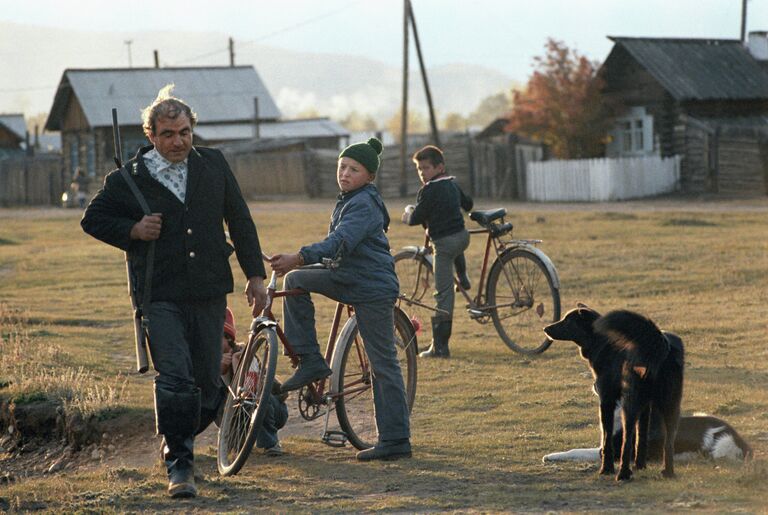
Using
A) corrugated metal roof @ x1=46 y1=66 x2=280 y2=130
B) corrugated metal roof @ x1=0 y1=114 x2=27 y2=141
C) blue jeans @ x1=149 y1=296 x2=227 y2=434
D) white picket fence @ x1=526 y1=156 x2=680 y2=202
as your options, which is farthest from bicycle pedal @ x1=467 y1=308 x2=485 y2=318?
corrugated metal roof @ x1=0 y1=114 x2=27 y2=141

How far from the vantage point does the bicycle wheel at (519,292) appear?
1180 cm

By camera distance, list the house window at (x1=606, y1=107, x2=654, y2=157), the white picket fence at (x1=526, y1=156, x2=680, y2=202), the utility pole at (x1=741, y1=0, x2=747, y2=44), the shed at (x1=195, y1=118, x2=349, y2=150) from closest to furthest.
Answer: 1. the white picket fence at (x1=526, y1=156, x2=680, y2=202)
2. the house window at (x1=606, y1=107, x2=654, y2=157)
3. the utility pole at (x1=741, y1=0, x2=747, y2=44)
4. the shed at (x1=195, y1=118, x2=349, y2=150)

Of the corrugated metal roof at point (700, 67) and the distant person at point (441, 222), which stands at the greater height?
the corrugated metal roof at point (700, 67)

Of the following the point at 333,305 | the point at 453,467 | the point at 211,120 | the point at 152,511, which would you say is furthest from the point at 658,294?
the point at 211,120

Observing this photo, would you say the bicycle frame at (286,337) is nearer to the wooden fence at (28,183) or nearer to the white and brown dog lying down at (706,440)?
the white and brown dog lying down at (706,440)

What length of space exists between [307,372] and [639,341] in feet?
6.67

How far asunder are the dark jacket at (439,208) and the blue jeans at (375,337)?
13.5 feet

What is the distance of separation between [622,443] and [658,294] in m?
9.57

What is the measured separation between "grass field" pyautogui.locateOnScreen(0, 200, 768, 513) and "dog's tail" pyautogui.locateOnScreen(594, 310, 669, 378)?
57 centimetres

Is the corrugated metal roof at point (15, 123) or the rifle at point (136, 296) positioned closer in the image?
the rifle at point (136, 296)

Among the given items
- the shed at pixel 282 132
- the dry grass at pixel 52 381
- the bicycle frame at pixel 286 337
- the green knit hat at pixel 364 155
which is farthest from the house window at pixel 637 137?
the green knit hat at pixel 364 155

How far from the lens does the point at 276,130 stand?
62406 millimetres

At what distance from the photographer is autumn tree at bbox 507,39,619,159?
43031 millimetres

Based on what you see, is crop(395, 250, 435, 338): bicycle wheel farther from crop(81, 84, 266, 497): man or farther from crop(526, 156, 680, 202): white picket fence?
crop(526, 156, 680, 202): white picket fence
